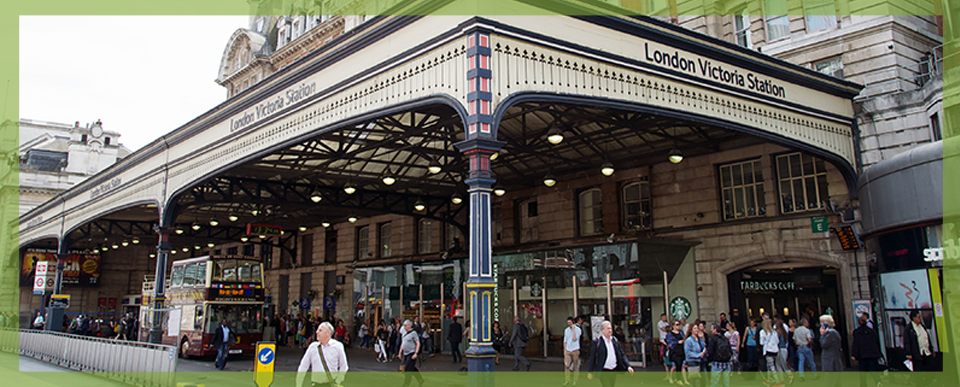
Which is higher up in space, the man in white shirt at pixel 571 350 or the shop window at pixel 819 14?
the shop window at pixel 819 14

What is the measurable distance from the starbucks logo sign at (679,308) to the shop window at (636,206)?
10.2 feet

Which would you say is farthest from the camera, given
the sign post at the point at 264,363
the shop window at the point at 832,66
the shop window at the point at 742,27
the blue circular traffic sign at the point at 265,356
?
the shop window at the point at 742,27

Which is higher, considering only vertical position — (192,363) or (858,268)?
(858,268)

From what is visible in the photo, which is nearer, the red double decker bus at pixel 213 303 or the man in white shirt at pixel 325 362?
the man in white shirt at pixel 325 362

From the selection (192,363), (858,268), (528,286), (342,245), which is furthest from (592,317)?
(342,245)

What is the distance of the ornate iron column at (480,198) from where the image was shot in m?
11.0

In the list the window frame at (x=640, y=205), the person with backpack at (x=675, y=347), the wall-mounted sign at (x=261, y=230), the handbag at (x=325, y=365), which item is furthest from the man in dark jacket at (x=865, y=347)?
the wall-mounted sign at (x=261, y=230)

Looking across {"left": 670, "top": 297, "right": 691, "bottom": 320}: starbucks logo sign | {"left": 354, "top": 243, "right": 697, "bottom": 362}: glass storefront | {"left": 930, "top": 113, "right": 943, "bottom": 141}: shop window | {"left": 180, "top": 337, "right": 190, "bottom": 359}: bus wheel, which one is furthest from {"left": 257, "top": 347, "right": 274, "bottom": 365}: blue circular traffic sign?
A: {"left": 930, "top": 113, "right": 943, "bottom": 141}: shop window

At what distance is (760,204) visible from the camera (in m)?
21.2

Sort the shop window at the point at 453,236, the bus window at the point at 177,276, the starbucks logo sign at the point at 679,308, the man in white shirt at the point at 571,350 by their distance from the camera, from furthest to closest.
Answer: the shop window at the point at 453,236
the bus window at the point at 177,276
the starbucks logo sign at the point at 679,308
the man in white shirt at the point at 571,350

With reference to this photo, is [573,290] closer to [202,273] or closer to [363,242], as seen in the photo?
[202,273]

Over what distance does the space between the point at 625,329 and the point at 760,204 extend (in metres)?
5.80

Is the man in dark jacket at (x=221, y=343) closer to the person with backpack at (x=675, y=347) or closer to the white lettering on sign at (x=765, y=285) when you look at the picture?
the person with backpack at (x=675, y=347)

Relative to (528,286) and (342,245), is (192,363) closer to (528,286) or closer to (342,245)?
(528,286)
